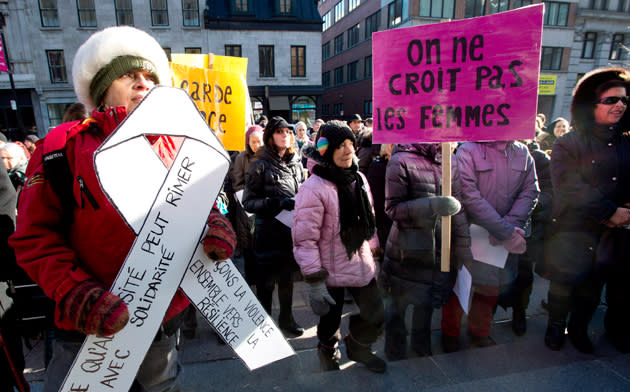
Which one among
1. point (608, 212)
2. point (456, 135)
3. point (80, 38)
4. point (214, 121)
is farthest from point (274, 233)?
point (80, 38)

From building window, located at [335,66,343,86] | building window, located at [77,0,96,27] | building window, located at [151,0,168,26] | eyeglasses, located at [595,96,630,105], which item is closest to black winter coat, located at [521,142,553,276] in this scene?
eyeglasses, located at [595,96,630,105]

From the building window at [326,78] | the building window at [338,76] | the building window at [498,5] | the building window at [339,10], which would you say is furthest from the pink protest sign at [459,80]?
the building window at [326,78]

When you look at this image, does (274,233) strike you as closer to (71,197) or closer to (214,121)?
(214,121)

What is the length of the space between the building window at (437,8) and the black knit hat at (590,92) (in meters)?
23.3

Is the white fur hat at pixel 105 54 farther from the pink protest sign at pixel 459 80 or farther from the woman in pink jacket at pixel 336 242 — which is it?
the pink protest sign at pixel 459 80

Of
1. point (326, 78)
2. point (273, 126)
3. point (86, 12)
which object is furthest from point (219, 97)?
point (326, 78)

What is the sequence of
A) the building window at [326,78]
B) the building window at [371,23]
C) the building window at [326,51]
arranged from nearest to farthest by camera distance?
the building window at [371,23], the building window at [326,51], the building window at [326,78]

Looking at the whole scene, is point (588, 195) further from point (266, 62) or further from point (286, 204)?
point (266, 62)

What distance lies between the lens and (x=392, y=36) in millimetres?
2375

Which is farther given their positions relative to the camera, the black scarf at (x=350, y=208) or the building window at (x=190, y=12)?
the building window at (x=190, y=12)

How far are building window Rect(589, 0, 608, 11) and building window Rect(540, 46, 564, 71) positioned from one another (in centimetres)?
392

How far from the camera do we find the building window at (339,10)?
34.4 metres

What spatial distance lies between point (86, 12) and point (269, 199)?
74.5 feet

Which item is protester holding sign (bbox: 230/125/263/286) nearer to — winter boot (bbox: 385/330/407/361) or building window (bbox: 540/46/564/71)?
winter boot (bbox: 385/330/407/361)
